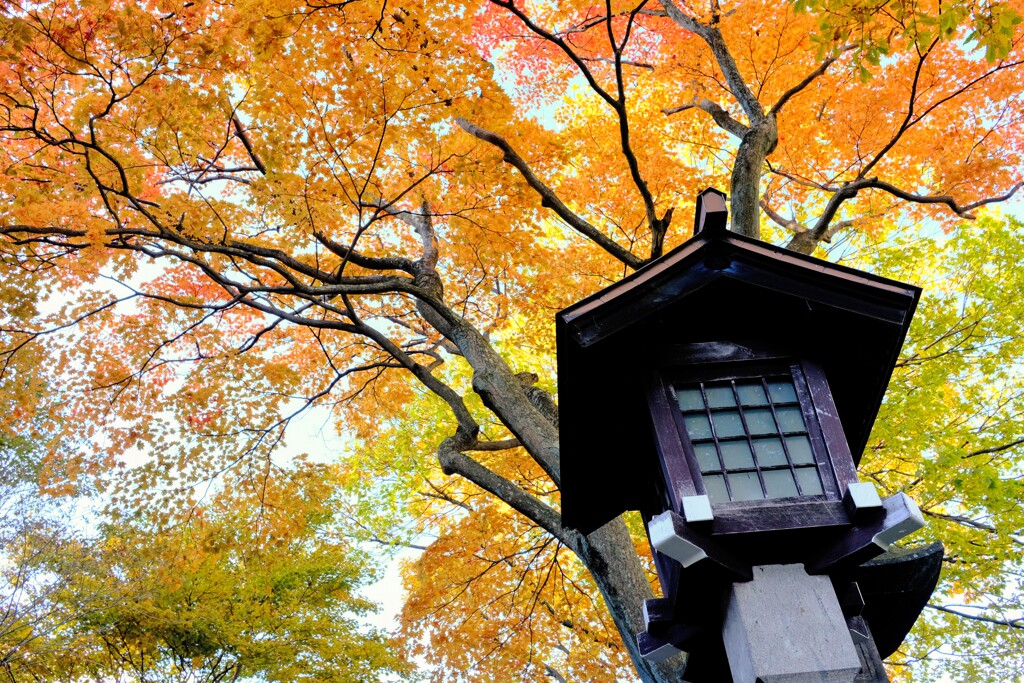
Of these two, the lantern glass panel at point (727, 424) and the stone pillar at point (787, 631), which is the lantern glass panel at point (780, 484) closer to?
the lantern glass panel at point (727, 424)

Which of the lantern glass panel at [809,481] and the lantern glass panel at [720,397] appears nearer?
the lantern glass panel at [809,481]

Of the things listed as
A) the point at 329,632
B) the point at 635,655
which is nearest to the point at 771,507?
the point at 635,655

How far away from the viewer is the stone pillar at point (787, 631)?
12.6ft

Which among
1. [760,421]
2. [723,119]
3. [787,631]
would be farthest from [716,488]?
[723,119]

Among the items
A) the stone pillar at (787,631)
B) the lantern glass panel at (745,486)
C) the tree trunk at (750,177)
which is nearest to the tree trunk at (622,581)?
the stone pillar at (787,631)

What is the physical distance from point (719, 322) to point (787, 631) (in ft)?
6.40

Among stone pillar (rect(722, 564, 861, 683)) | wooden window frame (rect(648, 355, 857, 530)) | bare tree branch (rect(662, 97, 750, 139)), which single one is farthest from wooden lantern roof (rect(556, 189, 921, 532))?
bare tree branch (rect(662, 97, 750, 139))

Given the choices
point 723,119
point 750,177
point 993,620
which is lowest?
point 993,620

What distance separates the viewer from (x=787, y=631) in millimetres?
3918

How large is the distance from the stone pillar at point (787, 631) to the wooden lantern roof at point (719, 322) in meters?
1.06

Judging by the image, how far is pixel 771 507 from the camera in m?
4.11

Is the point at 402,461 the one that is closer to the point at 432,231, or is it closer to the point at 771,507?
the point at 432,231

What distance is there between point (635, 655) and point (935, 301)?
9.21 m

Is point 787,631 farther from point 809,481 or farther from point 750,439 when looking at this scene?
point 750,439
